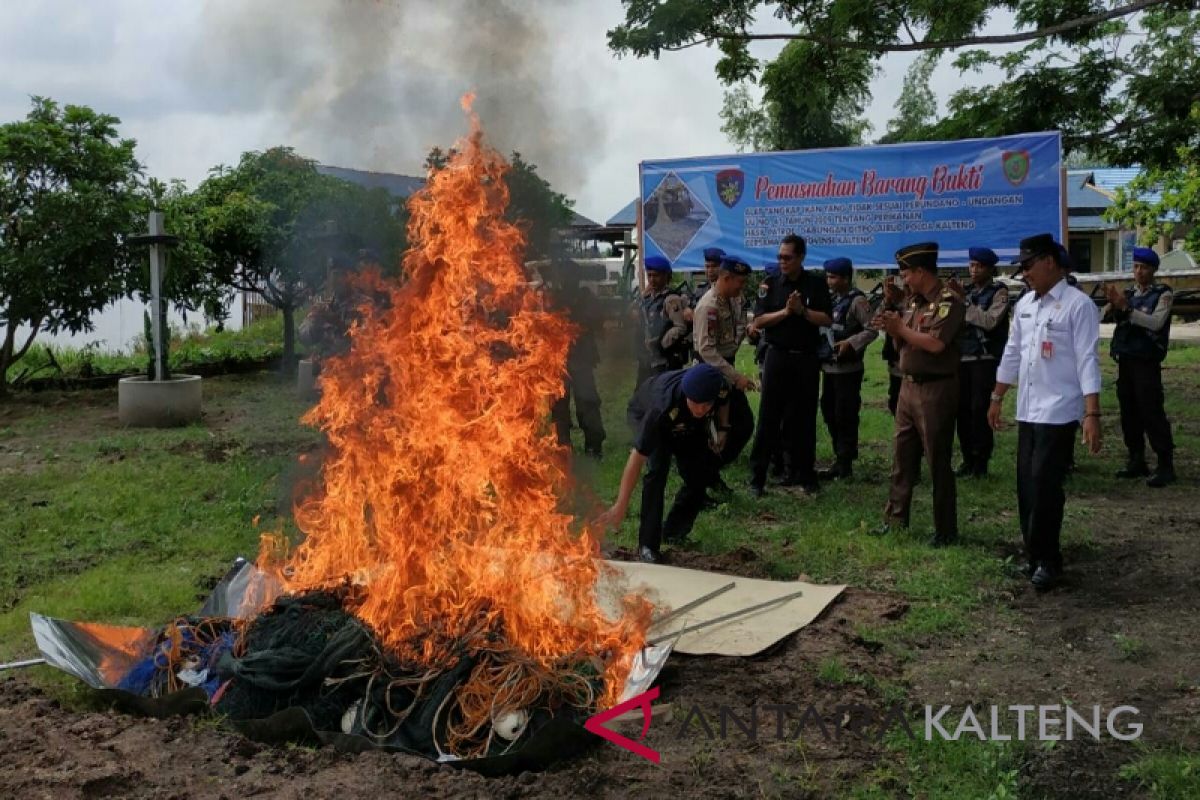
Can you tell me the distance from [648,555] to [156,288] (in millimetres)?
8806

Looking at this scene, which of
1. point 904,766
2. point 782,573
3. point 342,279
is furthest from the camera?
point 342,279

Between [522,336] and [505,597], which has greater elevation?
[522,336]

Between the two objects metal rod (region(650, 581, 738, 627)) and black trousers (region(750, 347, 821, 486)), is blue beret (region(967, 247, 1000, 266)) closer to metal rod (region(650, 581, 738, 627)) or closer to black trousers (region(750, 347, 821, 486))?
black trousers (region(750, 347, 821, 486))

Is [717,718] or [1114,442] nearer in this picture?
[717,718]

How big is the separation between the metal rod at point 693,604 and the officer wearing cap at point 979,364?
3.97m

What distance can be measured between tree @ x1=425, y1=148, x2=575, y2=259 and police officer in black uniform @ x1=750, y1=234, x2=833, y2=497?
200cm

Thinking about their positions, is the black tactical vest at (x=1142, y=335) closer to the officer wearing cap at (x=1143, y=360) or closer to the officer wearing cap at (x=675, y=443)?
the officer wearing cap at (x=1143, y=360)

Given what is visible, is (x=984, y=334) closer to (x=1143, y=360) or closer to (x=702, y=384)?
(x=1143, y=360)

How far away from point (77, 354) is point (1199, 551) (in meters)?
16.3

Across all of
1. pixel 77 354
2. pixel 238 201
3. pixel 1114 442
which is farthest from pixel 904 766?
pixel 77 354

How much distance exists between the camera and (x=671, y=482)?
8.80 m

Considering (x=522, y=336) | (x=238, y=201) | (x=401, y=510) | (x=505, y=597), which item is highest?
(x=238, y=201)

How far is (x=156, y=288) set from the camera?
12.6m

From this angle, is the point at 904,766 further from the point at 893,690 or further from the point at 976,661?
the point at 976,661
